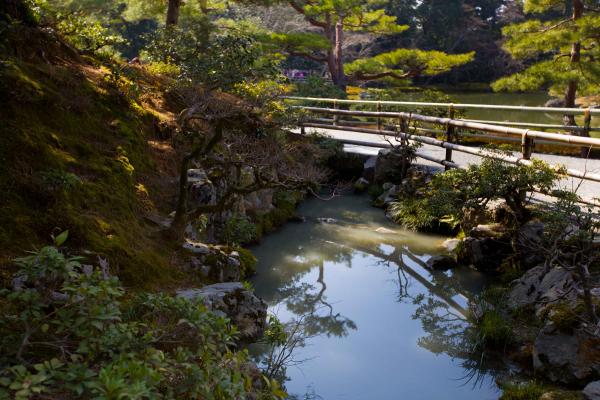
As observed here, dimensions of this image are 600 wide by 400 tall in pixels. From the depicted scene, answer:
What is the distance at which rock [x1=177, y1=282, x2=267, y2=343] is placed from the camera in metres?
4.85

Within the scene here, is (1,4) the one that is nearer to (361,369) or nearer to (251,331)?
(251,331)

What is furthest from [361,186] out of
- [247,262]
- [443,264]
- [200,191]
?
[200,191]

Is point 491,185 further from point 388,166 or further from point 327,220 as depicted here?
point 388,166

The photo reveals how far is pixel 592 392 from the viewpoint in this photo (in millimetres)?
3730

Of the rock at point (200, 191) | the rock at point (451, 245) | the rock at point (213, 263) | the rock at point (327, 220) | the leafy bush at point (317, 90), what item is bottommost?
the rock at point (327, 220)

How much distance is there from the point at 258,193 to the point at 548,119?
19.9m

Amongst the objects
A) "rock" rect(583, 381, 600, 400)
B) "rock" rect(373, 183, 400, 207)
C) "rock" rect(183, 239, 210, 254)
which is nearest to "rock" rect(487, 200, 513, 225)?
"rock" rect(373, 183, 400, 207)

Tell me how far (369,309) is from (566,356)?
223 centimetres

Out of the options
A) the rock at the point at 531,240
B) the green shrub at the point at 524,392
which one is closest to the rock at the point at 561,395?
the green shrub at the point at 524,392

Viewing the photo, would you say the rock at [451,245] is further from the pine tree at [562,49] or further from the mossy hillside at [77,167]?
the pine tree at [562,49]

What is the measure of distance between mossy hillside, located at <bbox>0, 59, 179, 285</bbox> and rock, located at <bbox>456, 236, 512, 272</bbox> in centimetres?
390

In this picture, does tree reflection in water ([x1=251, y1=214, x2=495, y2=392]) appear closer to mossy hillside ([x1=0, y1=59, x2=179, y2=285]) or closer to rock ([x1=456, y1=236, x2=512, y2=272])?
rock ([x1=456, y1=236, x2=512, y2=272])

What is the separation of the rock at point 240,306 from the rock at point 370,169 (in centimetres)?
677

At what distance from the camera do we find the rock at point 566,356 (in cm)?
420
